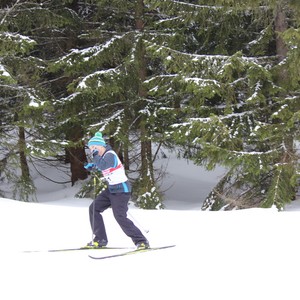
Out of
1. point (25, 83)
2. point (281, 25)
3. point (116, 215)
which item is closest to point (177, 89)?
point (281, 25)

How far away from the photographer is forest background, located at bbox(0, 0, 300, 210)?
10859 millimetres

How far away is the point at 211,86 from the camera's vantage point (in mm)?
10859

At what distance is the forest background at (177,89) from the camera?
35.6 feet

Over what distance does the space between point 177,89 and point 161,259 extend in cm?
699

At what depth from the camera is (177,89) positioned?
1258 centimetres

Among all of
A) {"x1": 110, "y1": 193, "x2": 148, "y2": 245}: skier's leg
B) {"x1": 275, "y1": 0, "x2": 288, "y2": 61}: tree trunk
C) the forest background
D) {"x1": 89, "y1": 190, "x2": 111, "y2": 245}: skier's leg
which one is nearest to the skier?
{"x1": 110, "y1": 193, "x2": 148, "y2": 245}: skier's leg

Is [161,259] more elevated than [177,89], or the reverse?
[177,89]

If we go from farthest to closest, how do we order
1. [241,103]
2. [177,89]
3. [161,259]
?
[177,89], [241,103], [161,259]

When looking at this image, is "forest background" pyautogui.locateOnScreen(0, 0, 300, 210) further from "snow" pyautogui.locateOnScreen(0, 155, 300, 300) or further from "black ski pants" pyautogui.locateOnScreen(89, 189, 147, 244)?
"black ski pants" pyautogui.locateOnScreen(89, 189, 147, 244)

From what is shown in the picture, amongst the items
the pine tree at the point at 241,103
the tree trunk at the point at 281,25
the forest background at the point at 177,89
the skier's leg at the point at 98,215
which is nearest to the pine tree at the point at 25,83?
the forest background at the point at 177,89

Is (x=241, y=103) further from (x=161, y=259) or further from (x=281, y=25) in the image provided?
(x=161, y=259)

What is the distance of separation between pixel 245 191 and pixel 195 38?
458 centimetres

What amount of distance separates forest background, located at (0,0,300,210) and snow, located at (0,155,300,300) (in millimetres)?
2329

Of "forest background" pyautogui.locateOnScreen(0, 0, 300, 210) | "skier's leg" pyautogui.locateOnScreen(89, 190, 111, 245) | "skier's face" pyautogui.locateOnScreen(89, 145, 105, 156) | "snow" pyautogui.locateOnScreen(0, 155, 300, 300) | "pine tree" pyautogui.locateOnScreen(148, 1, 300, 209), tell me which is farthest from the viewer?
"forest background" pyautogui.locateOnScreen(0, 0, 300, 210)
